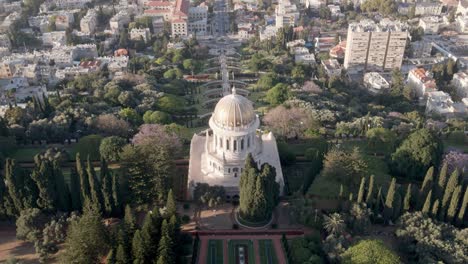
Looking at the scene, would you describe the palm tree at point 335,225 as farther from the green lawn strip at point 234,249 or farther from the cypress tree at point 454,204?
the cypress tree at point 454,204

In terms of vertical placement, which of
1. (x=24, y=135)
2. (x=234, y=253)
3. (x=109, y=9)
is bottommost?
(x=234, y=253)

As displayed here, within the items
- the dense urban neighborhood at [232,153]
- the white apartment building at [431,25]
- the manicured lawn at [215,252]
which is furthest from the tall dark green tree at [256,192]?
the white apartment building at [431,25]

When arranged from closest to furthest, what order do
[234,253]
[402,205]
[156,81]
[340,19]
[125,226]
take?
[125,226], [234,253], [402,205], [156,81], [340,19]

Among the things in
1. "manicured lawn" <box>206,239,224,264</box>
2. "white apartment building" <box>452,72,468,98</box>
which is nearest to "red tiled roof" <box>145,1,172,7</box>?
"white apartment building" <box>452,72,468,98</box>

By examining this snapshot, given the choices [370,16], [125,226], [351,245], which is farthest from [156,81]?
[370,16]

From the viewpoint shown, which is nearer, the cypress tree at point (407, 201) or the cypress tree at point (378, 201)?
the cypress tree at point (378, 201)

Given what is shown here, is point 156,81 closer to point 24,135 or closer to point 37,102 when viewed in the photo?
point 37,102

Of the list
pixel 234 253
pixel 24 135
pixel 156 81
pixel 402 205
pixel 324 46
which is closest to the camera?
pixel 234 253
